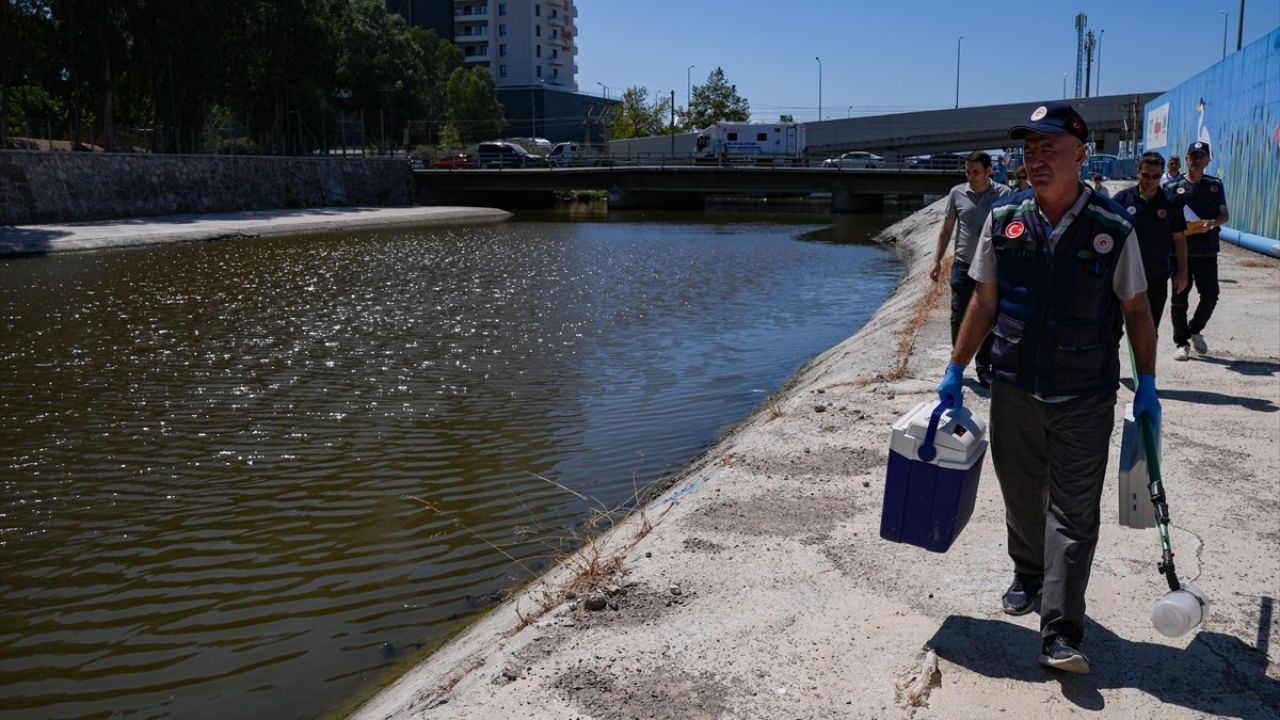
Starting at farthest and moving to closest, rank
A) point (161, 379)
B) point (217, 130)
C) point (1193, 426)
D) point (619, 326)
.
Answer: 1. point (217, 130)
2. point (619, 326)
3. point (161, 379)
4. point (1193, 426)

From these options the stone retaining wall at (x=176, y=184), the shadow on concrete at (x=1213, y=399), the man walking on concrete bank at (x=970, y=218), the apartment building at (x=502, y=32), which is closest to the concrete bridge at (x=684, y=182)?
the stone retaining wall at (x=176, y=184)

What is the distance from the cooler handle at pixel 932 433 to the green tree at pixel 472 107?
94.9 meters

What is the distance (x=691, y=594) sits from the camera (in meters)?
5.05

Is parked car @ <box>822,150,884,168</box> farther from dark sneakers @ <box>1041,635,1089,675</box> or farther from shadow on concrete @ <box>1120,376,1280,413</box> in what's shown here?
dark sneakers @ <box>1041,635,1089,675</box>

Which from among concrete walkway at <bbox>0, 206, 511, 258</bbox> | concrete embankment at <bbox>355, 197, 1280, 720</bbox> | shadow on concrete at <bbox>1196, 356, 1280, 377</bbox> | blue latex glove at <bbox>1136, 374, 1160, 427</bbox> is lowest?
concrete embankment at <bbox>355, 197, 1280, 720</bbox>

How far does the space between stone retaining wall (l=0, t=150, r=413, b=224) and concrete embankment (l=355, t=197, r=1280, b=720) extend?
37.4 meters

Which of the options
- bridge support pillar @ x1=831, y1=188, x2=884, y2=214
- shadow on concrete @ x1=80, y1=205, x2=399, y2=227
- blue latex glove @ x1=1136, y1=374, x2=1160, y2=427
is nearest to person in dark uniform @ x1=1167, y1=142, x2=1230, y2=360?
blue latex glove @ x1=1136, y1=374, x2=1160, y2=427

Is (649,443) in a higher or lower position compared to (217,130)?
lower

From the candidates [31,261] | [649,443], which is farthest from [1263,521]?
[31,261]

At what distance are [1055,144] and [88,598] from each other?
6.18 m

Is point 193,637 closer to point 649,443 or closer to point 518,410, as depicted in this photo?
point 649,443

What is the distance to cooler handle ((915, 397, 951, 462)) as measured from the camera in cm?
422

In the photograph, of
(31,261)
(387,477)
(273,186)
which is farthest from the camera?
(273,186)

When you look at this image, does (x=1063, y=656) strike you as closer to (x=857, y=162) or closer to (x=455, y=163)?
(x=455, y=163)
